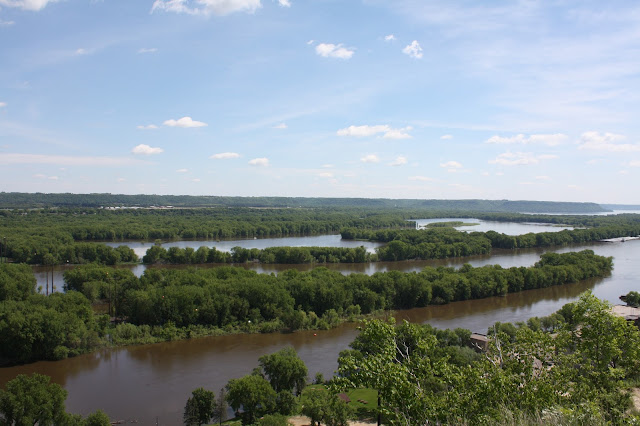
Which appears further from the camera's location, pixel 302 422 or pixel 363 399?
pixel 363 399

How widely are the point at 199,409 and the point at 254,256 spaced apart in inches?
992

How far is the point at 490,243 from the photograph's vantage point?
44125 millimetres

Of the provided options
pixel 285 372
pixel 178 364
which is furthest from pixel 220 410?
pixel 178 364

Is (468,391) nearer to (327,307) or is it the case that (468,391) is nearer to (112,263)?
(327,307)

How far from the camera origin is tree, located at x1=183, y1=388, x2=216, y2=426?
10656mm

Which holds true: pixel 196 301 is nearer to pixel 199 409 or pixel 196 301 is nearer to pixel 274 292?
pixel 274 292

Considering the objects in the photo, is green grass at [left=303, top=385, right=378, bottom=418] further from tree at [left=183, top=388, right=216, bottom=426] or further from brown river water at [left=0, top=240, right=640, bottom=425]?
tree at [left=183, top=388, right=216, bottom=426]

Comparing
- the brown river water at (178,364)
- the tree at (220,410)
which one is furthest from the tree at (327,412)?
the brown river water at (178,364)

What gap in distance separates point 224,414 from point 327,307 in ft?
32.4

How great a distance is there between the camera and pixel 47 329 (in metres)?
14.7

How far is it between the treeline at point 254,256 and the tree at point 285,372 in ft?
75.5

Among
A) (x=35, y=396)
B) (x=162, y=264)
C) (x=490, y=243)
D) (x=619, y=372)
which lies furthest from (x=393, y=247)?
(x=619, y=372)

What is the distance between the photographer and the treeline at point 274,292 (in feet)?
60.1

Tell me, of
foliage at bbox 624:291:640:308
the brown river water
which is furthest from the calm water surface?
foliage at bbox 624:291:640:308
